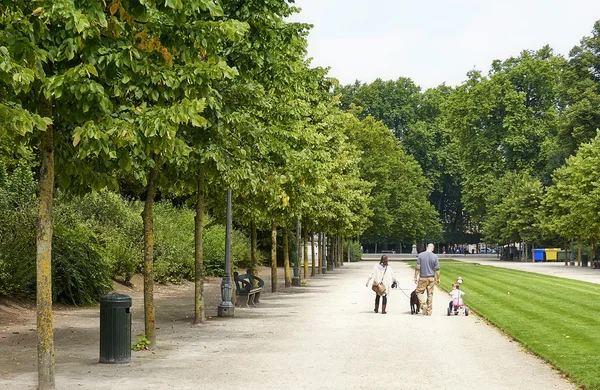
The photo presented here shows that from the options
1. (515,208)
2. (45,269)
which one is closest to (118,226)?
(45,269)

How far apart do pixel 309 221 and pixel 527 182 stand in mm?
50167

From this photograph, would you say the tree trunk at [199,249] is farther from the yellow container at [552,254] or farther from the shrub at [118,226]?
the yellow container at [552,254]

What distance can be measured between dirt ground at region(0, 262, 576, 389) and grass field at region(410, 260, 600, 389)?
1.34 ft

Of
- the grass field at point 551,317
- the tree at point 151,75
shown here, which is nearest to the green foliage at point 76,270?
the grass field at point 551,317

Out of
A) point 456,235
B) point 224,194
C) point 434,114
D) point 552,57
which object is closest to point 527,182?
point 552,57

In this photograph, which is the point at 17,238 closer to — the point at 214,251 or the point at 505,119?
the point at 214,251

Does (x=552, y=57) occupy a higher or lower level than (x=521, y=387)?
higher

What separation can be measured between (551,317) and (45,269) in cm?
1533

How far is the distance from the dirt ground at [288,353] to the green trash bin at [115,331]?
207 millimetres

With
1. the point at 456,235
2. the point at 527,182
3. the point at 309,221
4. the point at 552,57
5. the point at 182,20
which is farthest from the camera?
the point at 456,235

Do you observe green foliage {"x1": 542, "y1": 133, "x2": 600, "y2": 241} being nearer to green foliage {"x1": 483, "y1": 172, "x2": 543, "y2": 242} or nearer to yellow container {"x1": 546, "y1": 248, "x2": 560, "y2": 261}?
green foliage {"x1": 483, "y1": 172, "x2": 543, "y2": 242}

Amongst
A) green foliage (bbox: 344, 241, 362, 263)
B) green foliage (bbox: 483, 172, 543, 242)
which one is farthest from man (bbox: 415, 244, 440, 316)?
green foliage (bbox: 344, 241, 362, 263)

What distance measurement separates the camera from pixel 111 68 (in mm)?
10812

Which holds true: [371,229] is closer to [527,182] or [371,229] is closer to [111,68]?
[527,182]
